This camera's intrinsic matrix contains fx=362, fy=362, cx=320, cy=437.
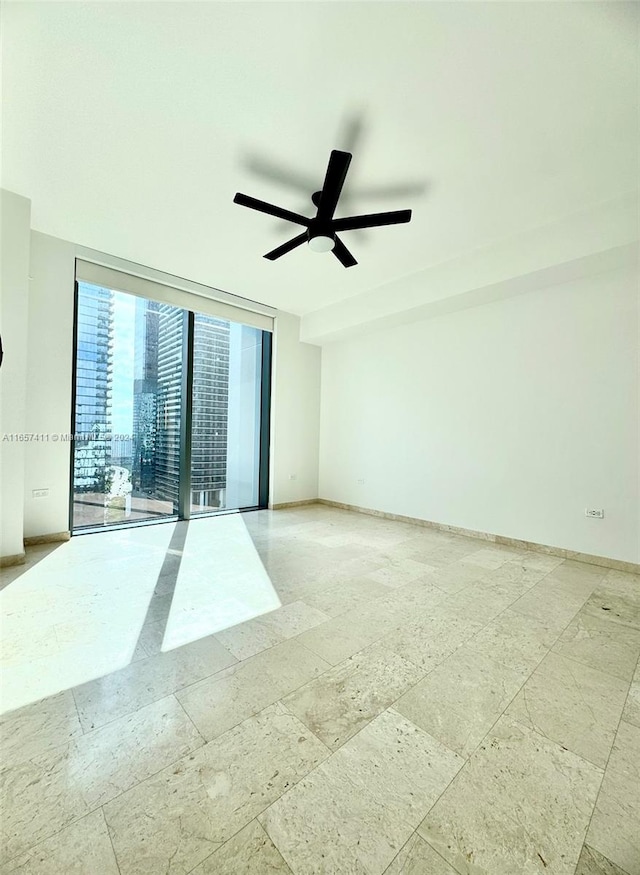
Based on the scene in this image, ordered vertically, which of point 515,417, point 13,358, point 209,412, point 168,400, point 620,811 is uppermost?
point 13,358

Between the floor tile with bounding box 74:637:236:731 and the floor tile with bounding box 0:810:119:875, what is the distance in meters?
0.47

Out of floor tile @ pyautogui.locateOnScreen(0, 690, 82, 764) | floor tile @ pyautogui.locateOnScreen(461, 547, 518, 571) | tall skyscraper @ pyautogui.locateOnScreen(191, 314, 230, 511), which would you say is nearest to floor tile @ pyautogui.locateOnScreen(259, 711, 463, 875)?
floor tile @ pyautogui.locateOnScreen(0, 690, 82, 764)

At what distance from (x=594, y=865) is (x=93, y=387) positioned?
17.1 feet

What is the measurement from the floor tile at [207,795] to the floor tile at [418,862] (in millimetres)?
396

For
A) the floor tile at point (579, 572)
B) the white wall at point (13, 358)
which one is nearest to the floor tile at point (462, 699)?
the floor tile at point (579, 572)

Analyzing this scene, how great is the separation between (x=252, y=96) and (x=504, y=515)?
453 centimetres

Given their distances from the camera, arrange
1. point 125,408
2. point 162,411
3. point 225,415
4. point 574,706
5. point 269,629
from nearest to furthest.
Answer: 1. point 574,706
2. point 269,629
3. point 125,408
4. point 162,411
5. point 225,415

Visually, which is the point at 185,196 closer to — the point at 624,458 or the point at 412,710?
the point at 412,710

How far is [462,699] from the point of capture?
172cm

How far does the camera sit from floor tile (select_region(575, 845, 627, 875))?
103 centimetres

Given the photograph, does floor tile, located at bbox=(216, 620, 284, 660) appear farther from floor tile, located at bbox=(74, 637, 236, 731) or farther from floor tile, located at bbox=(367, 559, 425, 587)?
floor tile, located at bbox=(367, 559, 425, 587)

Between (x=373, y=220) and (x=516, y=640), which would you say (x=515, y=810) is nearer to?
(x=516, y=640)

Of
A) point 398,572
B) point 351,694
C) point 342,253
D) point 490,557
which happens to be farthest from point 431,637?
point 342,253

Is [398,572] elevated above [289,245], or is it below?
below
